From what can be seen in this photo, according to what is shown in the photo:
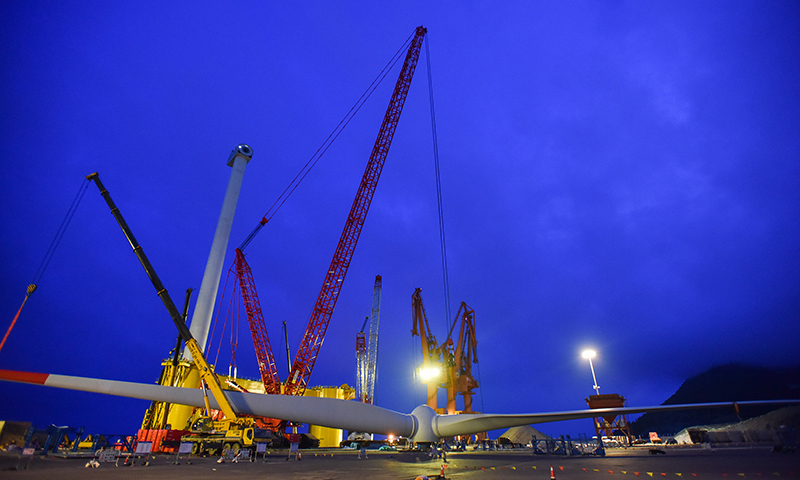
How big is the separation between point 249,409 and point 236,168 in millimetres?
57224

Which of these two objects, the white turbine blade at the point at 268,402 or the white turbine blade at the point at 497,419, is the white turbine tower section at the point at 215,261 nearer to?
the white turbine blade at the point at 268,402

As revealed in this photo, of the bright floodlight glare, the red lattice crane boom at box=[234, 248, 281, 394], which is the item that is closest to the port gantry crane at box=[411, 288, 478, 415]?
the bright floodlight glare

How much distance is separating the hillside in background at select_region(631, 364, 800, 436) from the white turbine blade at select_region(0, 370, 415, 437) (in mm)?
118065

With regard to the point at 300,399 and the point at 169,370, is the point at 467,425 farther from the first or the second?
the point at 169,370

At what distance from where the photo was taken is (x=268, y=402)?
6348 mm

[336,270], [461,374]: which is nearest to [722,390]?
[461,374]

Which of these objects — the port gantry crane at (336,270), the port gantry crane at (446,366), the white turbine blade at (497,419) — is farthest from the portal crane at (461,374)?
the white turbine blade at (497,419)

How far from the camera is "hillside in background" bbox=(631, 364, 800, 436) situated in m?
108

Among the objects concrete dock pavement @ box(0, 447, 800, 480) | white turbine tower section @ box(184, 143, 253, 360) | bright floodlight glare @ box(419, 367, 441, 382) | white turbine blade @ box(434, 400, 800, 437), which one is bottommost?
concrete dock pavement @ box(0, 447, 800, 480)

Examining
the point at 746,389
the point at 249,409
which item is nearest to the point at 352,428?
the point at 249,409

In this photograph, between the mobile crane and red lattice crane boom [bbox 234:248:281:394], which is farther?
red lattice crane boom [bbox 234:248:281:394]

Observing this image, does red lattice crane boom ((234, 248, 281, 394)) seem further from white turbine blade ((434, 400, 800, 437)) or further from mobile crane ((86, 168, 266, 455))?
white turbine blade ((434, 400, 800, 437))

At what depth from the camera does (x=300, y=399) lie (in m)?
6.36

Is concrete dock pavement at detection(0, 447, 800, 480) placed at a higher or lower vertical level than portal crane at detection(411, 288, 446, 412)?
lower
